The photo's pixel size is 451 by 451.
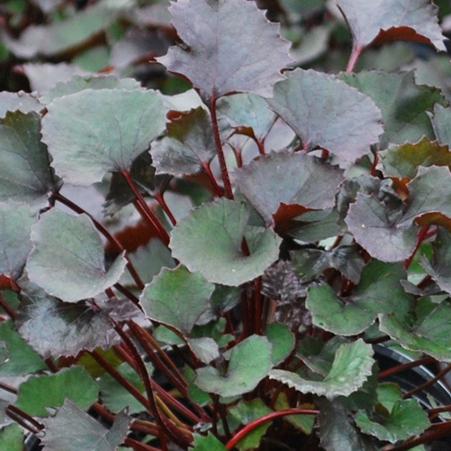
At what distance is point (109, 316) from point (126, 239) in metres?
0.25

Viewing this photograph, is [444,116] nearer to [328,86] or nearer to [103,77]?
[328,86]

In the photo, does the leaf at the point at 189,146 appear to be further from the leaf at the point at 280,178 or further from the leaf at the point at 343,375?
the leaf at the point at 343,375

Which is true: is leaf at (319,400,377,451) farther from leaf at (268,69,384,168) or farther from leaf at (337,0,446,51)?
leaf at (337,0,446,51)

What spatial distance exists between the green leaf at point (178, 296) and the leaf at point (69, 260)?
0.10 feet

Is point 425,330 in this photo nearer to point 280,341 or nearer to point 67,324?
point 280,341

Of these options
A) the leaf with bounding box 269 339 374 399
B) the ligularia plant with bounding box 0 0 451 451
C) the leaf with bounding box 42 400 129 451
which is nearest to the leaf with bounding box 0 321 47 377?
the ligularia plant with bounding box 0 0 451 451

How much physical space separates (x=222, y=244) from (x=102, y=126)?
0.41 feet

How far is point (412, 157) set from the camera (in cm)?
59

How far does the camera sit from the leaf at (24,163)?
1.96ft

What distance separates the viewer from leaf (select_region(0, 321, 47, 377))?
0.65 metres

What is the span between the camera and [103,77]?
710 millimetres

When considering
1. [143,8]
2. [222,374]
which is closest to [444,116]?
[222,374]

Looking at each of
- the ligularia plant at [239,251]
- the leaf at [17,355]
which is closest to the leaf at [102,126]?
the ligularia plant at [239,251]

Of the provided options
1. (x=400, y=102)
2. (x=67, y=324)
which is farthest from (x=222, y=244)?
(x=400, y=102)
